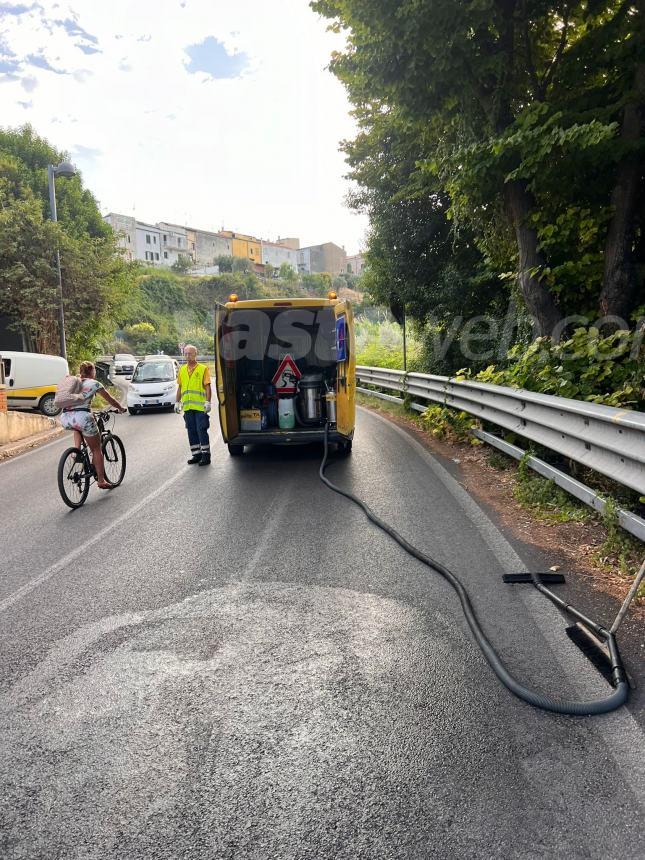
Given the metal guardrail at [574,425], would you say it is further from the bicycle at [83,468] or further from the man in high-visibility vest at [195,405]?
the bicycle at [83,468]

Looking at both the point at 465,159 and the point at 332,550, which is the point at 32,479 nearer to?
the point at 332,550

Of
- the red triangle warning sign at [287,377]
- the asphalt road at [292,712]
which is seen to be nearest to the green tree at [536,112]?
the red triangle warning sign at [287,377]

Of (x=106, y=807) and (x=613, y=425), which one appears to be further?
(x=613, y=425)

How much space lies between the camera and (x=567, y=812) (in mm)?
2098

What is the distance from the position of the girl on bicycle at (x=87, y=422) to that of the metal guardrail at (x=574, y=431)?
5163mm

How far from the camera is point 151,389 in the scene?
18.1 meters

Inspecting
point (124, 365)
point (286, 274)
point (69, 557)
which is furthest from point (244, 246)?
point (69, 557)

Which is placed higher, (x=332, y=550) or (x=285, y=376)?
(x=285, y=376)

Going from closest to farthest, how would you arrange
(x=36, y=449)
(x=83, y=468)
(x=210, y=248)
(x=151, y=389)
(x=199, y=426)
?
1. (x=83, y=468)
2. (x=199, y=426)
3. (x=36, y=449)
4. (x=151, y=389)
5. (x=210, y=248)

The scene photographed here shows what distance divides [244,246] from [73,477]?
126 m

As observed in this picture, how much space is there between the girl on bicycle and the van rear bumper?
211cm

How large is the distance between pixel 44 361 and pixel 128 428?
22.2ft

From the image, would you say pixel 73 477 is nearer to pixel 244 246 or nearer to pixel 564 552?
pixel 564 552

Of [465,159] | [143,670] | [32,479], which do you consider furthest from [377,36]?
[143,670]
